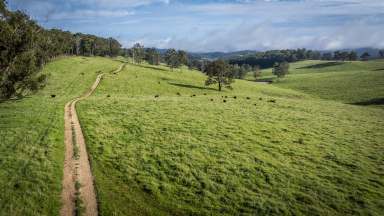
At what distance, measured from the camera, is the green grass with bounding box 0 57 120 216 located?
16906 mm

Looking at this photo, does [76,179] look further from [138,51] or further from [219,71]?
[138,51]

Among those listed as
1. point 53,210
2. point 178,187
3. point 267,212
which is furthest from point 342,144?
point 53,210

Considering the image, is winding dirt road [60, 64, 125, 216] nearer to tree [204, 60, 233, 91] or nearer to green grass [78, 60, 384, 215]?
green grass [78, 60, 384, 215]

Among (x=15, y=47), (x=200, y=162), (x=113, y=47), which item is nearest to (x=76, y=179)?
(x=200, y=162)

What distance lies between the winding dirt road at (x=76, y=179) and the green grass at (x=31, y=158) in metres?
0.44

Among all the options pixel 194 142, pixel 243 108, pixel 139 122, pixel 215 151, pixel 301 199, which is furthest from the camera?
pixel 243 108

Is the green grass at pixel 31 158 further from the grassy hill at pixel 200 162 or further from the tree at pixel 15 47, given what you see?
the tree at pixel 15 47

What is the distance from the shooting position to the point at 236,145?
26.4 metres

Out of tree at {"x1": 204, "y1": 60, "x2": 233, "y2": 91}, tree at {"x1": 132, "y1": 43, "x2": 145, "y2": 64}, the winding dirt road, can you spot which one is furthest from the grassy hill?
tree at {"x1": 132, "y1": 43, "x2": 145, "y2": 64}

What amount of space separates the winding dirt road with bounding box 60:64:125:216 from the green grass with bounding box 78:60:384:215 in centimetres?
59

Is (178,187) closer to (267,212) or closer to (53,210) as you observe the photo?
(267,212)

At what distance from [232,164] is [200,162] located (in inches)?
98.4

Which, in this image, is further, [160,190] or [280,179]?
[280,179]

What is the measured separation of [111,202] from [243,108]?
31040mm
